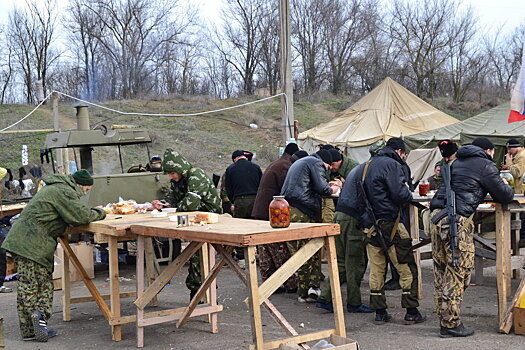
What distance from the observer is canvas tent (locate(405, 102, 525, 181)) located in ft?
53.7

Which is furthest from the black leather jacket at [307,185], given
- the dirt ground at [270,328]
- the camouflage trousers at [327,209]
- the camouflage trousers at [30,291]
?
the camouflage trousers at [30,291]

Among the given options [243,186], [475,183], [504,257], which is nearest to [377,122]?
[243,186]

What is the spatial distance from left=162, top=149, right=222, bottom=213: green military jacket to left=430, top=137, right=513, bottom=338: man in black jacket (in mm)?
2682

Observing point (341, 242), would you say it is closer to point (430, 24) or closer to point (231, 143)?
point (231, 143)

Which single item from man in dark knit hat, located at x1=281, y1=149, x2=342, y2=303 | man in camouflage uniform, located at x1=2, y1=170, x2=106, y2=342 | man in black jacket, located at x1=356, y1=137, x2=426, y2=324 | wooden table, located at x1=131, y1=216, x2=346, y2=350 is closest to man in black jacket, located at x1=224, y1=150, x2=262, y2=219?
man in dark knit hat, located at x1=281, y1=149, x2=342, y2=303

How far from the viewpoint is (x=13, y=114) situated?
96.4 feet

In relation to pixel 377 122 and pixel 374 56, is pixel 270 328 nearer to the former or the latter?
pixel 377 122

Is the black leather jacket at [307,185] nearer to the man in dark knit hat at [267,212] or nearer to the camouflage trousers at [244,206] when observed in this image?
the man in dark knit hat at [267,212]

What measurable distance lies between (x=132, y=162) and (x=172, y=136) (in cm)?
485

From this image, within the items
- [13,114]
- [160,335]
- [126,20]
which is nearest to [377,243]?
[160,335]

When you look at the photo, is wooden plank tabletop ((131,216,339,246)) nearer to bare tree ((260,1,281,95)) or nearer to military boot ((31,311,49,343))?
military boot ((31,311,49,343))

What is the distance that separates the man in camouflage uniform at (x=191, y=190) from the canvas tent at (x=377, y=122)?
12.9m

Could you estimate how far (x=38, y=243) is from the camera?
6484 mm

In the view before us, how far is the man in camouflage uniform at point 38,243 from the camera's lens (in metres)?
6.48
